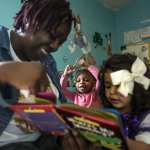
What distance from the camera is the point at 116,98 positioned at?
118 centimetres

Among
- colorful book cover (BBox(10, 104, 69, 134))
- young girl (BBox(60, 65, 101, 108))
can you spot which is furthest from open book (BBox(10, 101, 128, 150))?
young girl (BBox(60, 65, 101, 108))

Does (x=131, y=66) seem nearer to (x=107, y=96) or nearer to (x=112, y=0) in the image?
(x=107, y=96)

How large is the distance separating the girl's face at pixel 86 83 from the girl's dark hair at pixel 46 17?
1261 millimetres

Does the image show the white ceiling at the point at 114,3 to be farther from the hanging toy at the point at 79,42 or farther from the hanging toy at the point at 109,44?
the hanging toy at the point at 79,42

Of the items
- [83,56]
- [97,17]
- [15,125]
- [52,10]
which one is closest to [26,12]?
[52,10]

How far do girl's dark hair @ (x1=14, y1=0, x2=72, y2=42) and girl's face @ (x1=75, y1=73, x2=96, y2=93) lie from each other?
4.14ft

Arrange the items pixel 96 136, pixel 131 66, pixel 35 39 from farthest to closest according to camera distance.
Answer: pixel 131 66 < pixel 35 39 < pixel 96 136

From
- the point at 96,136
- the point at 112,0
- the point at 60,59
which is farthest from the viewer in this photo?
the point at 112,0

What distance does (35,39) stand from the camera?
0.87 meters

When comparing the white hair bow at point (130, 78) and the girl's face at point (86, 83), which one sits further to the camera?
the girl's face at point (86, 83)

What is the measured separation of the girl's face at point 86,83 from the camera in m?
2.21

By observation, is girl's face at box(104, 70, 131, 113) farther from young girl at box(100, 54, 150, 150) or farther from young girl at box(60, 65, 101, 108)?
young girl at box(60, 65, 101, 108)

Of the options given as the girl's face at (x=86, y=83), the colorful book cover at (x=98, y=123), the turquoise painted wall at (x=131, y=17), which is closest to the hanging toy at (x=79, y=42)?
the girl's face at (x=86, y=83)

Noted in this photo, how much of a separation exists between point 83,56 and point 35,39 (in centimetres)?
162
